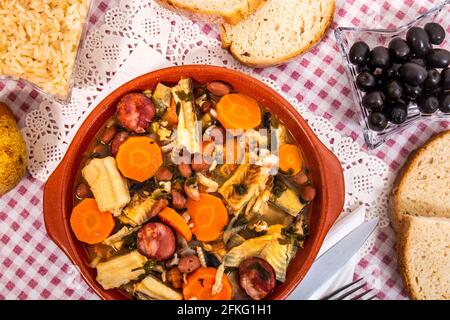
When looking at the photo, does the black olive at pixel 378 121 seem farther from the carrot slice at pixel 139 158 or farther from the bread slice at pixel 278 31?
the carrot slice at pixel 139 158

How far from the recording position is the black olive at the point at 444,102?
7.35 ft

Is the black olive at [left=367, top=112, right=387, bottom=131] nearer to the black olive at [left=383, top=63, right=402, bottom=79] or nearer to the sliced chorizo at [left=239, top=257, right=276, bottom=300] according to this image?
the black olive at [left=383, top=63, right=402, bottom=79]

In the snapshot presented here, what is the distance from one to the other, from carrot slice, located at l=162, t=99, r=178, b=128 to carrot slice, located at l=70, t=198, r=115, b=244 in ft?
1.40

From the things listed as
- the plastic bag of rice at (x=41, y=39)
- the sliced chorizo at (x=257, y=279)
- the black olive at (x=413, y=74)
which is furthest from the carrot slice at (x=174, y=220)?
the black olive at (x=413, y=74)

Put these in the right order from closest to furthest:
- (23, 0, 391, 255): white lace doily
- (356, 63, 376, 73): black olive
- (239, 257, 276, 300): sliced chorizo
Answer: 1. (239, 257, 276, 300): sliced chorizo
2. (356, 63, 376, 73): black olive
3. (23, 0, 391, 255): white lace doily

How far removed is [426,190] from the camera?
240cm

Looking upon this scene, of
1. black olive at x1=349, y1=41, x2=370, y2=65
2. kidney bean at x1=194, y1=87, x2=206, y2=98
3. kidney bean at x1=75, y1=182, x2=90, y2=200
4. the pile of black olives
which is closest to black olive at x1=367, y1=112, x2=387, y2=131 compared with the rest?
the pile of black olives

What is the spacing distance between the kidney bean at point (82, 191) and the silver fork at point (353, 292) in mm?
1049

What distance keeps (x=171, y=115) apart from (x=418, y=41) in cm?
100

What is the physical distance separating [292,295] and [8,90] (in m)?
1.47

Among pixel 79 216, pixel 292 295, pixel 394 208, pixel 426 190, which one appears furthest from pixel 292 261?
pixel 79 216

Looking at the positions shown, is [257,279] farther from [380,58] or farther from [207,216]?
[380,58]

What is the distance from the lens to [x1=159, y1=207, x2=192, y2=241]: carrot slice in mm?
2197

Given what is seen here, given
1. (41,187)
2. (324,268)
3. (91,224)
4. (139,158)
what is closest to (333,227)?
(324,268)
